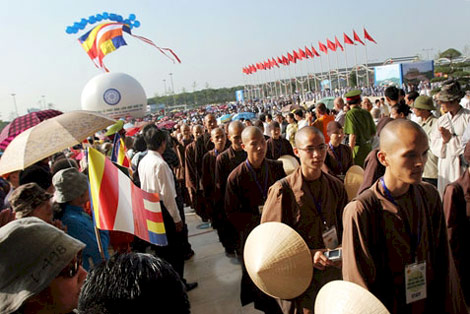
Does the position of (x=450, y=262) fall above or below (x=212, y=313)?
above

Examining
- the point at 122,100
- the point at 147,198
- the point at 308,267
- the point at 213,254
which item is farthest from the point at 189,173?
the point at 122,100

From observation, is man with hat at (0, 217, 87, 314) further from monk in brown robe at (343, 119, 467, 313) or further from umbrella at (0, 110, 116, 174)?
monk in brown robe at (343, 119, 467, 313)

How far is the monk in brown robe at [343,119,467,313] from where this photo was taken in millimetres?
Answer: 1877

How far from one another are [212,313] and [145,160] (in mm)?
1757

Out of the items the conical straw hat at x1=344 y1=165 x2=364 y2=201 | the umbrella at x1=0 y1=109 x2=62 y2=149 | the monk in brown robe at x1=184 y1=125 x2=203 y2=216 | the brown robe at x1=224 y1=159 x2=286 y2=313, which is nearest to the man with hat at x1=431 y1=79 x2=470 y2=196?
the conical straw hat at x1=344 y1=165 x2=364 y2=201

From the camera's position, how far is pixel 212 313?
12.1 ft

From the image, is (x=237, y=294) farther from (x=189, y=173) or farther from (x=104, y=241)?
(x=189, y=173)

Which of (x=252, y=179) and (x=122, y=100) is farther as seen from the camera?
(x=122, y=100)

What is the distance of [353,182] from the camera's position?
11.1 feet

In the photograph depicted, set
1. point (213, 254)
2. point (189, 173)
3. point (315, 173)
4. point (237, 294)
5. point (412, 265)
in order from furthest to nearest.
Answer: point (189, 173)
point (213, 254)
point (237, 294)
point (315, 173)
point (412, 265)

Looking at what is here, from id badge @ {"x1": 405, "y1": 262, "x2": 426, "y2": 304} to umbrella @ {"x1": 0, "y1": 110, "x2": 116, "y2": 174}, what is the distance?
2.00m

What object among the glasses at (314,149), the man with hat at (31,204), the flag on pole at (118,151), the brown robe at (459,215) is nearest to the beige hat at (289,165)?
the glasses at (314,149)

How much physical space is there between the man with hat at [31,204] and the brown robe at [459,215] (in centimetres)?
291

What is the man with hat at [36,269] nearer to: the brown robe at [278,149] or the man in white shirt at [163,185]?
the man in white shirt at [163,185]
